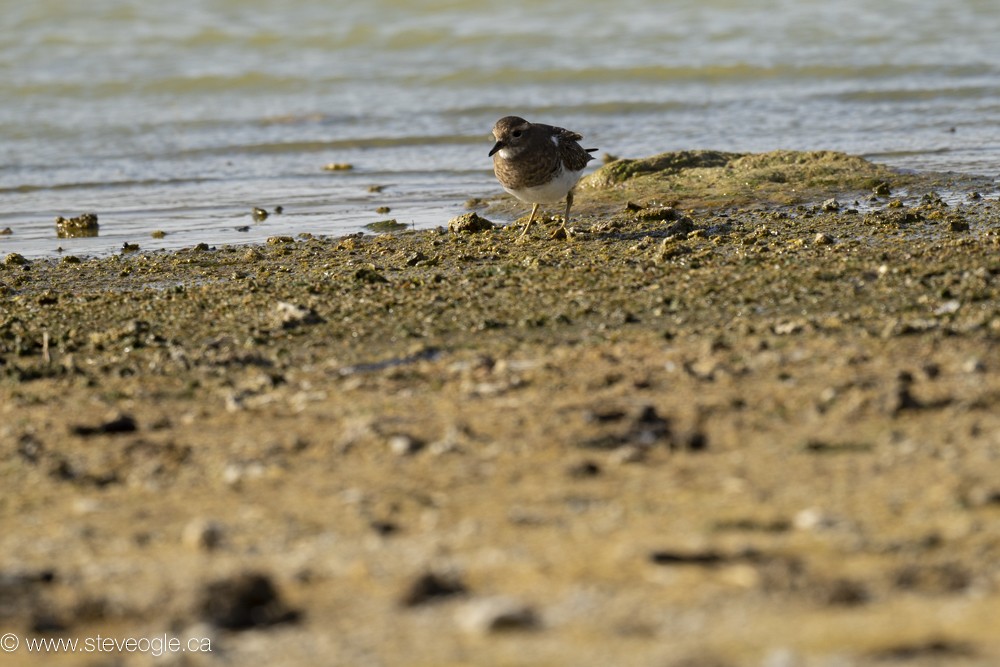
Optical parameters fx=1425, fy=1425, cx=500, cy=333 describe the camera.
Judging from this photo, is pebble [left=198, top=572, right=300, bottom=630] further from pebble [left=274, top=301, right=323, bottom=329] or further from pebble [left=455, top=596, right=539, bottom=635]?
pebble [left=274, top=301, right=323, bottom=329]

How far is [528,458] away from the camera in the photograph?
4.50 metres

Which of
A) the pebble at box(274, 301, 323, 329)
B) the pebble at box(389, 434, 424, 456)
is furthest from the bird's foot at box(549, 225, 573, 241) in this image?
the pebble at box(389, 434, 424, 456)

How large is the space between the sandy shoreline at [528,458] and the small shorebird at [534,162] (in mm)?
1019

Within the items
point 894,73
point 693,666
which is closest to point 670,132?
point 894,73

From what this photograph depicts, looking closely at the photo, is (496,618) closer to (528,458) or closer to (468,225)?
(528,458)

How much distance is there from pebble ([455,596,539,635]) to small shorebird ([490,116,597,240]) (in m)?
5.54

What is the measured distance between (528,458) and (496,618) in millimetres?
1223

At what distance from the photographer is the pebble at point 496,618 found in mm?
3305

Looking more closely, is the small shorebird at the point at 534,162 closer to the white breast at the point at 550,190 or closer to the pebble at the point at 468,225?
the white breast at the point at 550,190

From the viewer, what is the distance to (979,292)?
20.6 ft

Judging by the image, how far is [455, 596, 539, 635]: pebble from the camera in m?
3.30

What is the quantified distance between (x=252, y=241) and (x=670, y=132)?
237 inches

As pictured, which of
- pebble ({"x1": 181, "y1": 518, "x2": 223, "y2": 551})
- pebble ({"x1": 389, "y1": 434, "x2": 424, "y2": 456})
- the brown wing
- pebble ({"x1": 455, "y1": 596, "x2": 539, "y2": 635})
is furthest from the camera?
the brown wing

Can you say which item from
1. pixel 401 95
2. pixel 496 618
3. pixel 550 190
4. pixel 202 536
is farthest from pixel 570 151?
pixel 401 95
